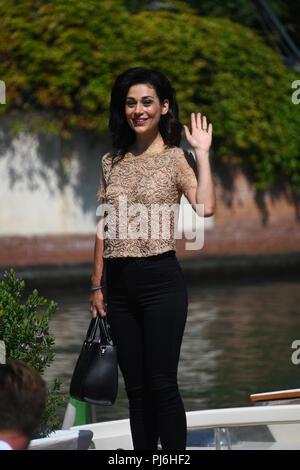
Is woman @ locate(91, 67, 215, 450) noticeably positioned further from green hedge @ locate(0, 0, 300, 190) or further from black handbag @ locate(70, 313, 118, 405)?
green hedge @ locate(0, 0, 300, 190)

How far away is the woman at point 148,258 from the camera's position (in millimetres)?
3865

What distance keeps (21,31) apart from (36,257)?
3.97 meters

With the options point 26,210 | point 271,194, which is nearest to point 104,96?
point 26,210

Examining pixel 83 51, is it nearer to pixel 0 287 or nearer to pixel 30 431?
pixel 0 287

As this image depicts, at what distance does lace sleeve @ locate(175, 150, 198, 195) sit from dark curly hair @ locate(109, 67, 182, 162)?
0.12 m

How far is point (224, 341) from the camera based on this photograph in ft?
32.1

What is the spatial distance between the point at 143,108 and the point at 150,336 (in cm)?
92

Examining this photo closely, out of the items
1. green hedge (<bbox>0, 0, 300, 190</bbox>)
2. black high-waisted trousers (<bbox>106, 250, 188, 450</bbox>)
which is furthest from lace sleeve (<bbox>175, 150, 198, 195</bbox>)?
green hedge (<bbox>0, 0, 300, 190</bbox>)

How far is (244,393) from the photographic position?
278 inches

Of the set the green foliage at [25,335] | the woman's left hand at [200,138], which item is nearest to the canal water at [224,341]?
the green foliage at [25,335]

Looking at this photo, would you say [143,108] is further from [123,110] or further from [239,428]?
[239,428]

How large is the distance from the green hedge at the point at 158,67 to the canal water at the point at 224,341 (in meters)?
3.90

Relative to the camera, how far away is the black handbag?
12.8 ft

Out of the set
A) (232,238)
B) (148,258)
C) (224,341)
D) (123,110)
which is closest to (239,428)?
(148,258)
